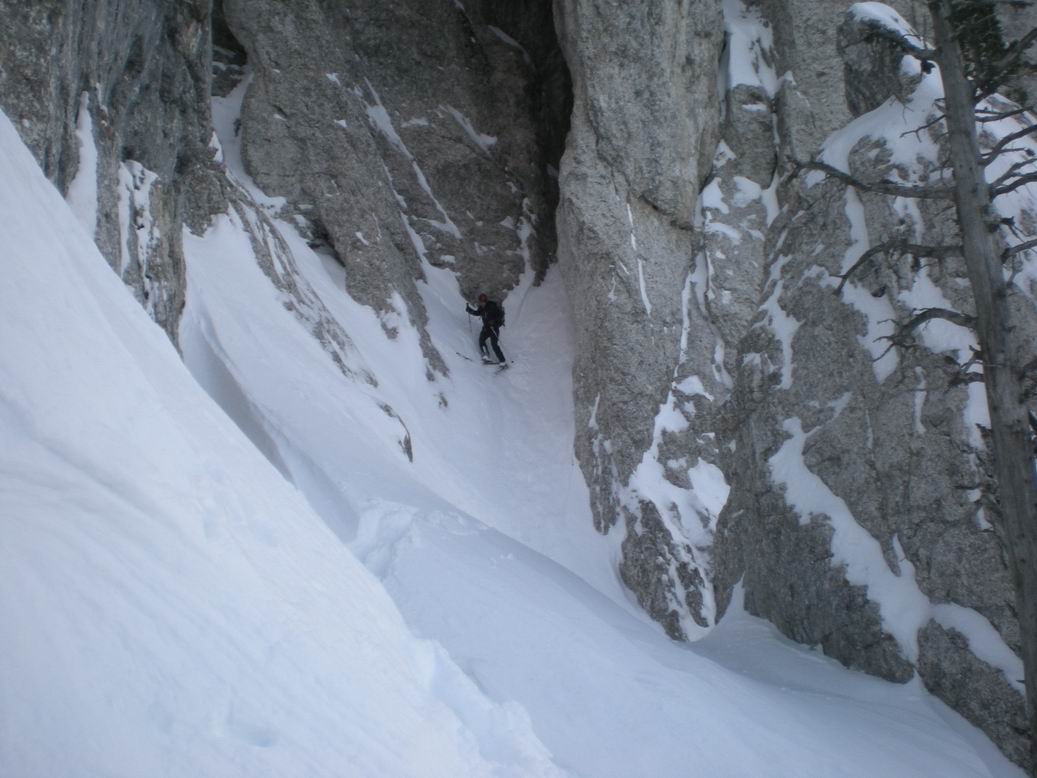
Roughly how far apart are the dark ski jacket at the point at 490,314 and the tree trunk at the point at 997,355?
11.2 m

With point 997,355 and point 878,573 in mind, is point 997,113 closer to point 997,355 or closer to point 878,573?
point 997,355

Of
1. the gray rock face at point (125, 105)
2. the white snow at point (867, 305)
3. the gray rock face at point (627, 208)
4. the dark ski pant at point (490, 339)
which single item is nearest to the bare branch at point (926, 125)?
the white snow at point (867, 305)

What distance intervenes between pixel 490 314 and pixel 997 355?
38.7 feet

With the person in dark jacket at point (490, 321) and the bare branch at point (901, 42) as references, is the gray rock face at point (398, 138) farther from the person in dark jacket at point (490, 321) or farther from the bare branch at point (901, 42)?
the bare branch at point (901, 42)

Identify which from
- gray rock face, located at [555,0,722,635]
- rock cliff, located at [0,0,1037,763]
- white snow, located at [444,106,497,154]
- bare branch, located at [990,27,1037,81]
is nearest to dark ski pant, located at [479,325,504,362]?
rock cliff, located at [0,0,1037,763]

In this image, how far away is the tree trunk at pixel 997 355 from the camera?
197 inches

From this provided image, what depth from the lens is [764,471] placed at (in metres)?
7.65

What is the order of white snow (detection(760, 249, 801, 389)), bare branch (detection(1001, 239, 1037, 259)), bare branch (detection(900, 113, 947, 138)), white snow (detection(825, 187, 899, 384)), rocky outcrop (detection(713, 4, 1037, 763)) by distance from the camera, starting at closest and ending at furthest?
bare branch (detection(1001, 239, 1037, 259)) → rocky outcrop (detection(713, 4, 1037, 763)) → bare branch (detection(900, 113, 947, 138)) → white snow (detection(825, 187, 899, 384)) → white snow (detection(760, 249, 801, 389))

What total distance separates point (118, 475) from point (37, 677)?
0.90 metres

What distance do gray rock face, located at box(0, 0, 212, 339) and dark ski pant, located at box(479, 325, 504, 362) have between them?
6.78 m

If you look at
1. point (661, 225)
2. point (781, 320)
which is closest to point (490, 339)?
point (661, 225)

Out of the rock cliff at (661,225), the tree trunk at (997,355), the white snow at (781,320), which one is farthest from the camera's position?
the white snow at (781,320)

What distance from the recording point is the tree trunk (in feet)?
16.4

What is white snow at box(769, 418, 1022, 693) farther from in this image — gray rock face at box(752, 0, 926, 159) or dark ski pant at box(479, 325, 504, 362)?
gray rock face at box(752, 0, 926, 159)
